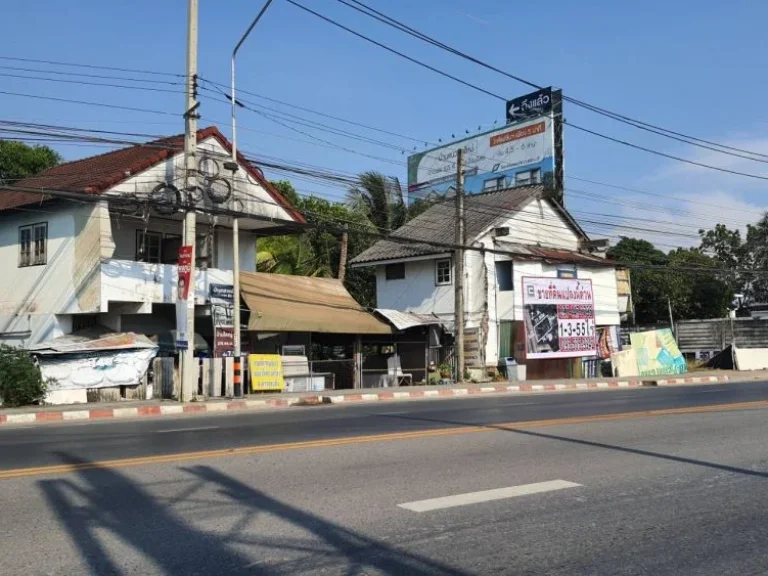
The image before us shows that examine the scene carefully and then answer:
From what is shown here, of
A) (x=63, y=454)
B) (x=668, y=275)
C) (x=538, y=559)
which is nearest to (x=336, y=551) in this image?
(x=538, y=559)

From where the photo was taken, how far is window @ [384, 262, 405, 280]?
112ft

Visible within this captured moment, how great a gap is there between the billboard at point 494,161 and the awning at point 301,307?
15.6 m

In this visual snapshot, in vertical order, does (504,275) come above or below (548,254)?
below

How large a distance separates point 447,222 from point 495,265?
13.6 feet

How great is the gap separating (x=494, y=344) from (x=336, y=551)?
87.7 ft

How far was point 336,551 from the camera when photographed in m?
5.16

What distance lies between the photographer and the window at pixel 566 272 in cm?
3369

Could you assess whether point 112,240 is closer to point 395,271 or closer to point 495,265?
point 395,271

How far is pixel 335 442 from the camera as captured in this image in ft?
33.5

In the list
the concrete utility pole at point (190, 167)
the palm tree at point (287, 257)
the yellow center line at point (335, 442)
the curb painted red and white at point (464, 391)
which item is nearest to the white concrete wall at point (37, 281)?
the concrete utility pole at point (190, 167)

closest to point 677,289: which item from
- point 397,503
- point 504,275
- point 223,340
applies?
point 504,275

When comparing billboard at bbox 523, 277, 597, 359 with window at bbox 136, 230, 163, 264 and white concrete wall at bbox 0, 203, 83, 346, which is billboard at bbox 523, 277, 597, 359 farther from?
white concrete wall at bbox 0, 203, 83, 346

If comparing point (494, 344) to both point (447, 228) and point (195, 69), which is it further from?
point (195, 69)

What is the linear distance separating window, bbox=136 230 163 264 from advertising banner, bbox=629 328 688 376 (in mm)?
20062
